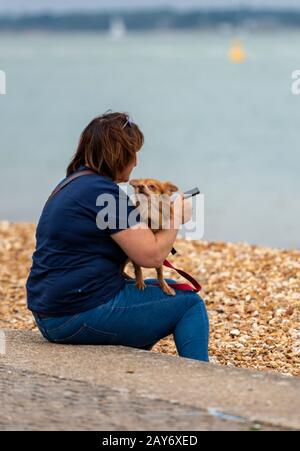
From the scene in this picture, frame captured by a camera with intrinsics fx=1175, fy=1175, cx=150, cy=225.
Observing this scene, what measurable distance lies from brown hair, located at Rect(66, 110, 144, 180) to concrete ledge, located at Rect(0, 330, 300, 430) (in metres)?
0.84

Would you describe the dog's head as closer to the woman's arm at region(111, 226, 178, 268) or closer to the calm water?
the woman's arm at region(111, 226, 178, 268)

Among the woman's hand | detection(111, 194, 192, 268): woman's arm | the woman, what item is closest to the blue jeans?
the woman

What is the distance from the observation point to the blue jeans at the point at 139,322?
17.4 feet

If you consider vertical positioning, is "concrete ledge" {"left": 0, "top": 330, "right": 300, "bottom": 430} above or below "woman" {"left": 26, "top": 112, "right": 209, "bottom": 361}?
below

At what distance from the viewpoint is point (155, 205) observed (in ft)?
17.5

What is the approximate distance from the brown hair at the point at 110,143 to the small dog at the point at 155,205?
14cm

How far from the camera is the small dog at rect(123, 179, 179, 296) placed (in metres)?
5.30

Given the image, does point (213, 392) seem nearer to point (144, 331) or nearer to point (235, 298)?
point (144, 331)

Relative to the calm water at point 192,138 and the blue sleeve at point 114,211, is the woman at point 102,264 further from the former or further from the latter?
the calm water at point 192,138

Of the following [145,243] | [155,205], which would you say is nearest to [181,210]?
[155,205]

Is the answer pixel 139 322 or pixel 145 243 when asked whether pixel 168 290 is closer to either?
pixel 139 322

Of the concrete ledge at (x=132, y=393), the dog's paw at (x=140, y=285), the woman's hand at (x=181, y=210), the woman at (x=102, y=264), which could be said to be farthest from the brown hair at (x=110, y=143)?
the concrete ledge at (x=132, y=393)

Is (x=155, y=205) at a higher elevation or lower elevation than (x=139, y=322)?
higher

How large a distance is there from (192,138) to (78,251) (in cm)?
2010
